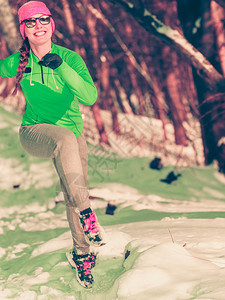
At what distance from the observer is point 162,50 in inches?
287

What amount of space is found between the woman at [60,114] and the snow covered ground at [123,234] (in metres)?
0.29

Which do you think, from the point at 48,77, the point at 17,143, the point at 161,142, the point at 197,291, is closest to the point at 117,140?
the point at 161,142

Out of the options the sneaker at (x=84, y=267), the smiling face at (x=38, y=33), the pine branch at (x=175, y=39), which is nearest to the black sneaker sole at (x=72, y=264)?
the sneaker at (x=84, y=267)

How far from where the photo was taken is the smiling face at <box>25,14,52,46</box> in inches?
111

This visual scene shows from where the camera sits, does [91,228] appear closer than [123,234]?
Yes

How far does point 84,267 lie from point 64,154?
847 millimetres

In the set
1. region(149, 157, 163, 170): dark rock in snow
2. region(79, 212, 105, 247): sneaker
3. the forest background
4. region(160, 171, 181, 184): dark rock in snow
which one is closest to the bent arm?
region(79, 212, 105, 247): sneaker

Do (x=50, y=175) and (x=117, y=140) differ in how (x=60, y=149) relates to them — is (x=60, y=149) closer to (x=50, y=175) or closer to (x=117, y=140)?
(x=50, y=175)

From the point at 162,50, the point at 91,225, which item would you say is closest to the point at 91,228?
the point at 91,225

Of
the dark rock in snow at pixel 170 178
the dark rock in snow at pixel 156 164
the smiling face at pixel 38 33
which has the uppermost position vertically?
the smiling face at pixel 38 33

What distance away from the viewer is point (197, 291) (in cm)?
246

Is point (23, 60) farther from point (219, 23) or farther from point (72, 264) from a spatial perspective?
point (219, 23)

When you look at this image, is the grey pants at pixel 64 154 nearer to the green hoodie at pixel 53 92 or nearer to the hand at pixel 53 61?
the green hoodie at pixel 53 92

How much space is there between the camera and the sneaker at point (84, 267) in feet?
9.81
